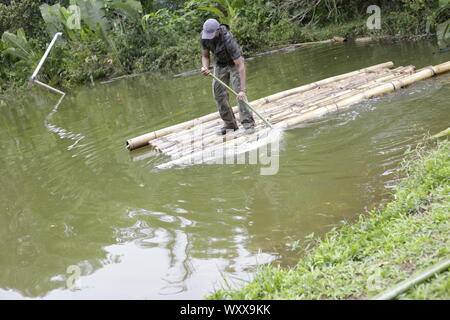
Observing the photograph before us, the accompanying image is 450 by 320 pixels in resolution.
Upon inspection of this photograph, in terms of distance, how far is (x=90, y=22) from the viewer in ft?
53.2

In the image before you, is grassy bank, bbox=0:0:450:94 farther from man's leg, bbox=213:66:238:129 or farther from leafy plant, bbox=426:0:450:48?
man's leg, bbox=213:66:238:129

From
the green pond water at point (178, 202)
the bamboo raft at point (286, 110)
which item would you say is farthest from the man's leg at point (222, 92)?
the green pond water at point (178, 202)

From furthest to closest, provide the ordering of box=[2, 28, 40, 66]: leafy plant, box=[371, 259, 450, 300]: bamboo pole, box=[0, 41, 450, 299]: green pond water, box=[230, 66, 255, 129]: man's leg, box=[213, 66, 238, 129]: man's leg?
box=[2, 28, 40, 66]: leafy plant
box=[213, 66, 238, 129]: man's leg
box=[230, 66, 255, 129]: man's leg
box=[0, 41, 450, 299]: green pond water
box=[371, 259, 450, 300]: bamboo pole

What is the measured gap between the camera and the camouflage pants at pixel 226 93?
6246mm

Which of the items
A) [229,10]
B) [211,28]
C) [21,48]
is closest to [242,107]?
[211,28]

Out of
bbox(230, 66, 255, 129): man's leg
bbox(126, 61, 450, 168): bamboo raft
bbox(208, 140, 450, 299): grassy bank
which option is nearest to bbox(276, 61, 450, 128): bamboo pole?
bbox(126, 61, 450, 168): bamboo raft

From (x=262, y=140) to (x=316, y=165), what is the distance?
43.1 inches

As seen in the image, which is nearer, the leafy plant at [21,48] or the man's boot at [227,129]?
the man's boot at [227,129]

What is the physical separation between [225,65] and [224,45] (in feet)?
1.12

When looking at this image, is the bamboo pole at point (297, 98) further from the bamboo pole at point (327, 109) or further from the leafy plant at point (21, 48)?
the leafy plant at point (21, 48)

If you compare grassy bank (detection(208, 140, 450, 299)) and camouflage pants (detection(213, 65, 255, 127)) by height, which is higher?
camouflage pants (detection(213, 65, 255, 127))

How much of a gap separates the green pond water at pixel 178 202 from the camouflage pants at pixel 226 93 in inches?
24.5

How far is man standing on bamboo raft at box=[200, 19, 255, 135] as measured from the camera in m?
5.93

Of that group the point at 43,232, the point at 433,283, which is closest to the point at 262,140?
the point at 43,232
